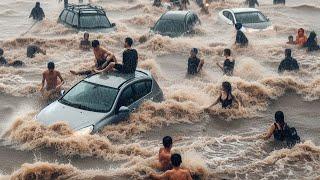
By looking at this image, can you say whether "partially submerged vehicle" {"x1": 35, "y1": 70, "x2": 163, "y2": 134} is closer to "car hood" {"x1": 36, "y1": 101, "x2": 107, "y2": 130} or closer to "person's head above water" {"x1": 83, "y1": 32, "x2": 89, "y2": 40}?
"car hood" {"x1": 36, "y1": 101, "x2": 107, "y2": 130}

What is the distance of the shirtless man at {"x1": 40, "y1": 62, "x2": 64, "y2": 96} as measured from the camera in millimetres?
12695

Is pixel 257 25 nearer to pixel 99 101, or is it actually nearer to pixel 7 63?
pixel 7 63

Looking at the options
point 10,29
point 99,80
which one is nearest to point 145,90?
point 99,80

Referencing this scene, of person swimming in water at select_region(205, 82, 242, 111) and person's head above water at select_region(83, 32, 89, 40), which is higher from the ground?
person's head above water at select_region(83, 32, 89, 40)

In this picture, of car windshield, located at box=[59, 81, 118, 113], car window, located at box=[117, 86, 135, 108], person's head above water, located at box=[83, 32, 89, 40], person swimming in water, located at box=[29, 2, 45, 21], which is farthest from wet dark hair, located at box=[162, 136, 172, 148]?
person swimming in water, located at box=[29, 2, 45, 21]

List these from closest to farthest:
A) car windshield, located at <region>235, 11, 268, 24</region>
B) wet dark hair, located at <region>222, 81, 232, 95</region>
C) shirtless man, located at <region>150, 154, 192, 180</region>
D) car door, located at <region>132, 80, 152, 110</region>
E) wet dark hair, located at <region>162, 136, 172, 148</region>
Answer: shirtless man, located at <region>150, 154, 192, 180</region> < wet dark hair, located at <region>162, 136, 172, 148</region> < car door, located at <region>132, 80, 152, 110</region> < wet dark hair, located at <region>222, 81, 232, 95</region> < car windshield, located at <region>235, 11, 268, 24</region>

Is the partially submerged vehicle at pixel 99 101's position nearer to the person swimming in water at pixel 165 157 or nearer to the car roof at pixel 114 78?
the car roof at pixel 114 78

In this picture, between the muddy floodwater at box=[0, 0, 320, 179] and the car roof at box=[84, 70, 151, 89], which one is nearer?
the muddy floodwater at box=[0, 0, 320, 179]

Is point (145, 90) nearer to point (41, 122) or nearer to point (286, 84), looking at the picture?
point (41, 122)

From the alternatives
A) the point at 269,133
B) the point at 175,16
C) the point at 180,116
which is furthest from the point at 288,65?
the point at 175,16

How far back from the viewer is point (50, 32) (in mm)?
21453

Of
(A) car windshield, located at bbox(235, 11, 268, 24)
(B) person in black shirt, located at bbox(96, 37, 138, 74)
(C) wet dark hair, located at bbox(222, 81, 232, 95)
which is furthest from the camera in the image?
(A) car windshield, located at bbox(235, 11, 268, 24)

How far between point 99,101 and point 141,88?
4.10 feet

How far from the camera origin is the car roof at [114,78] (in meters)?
10.8
